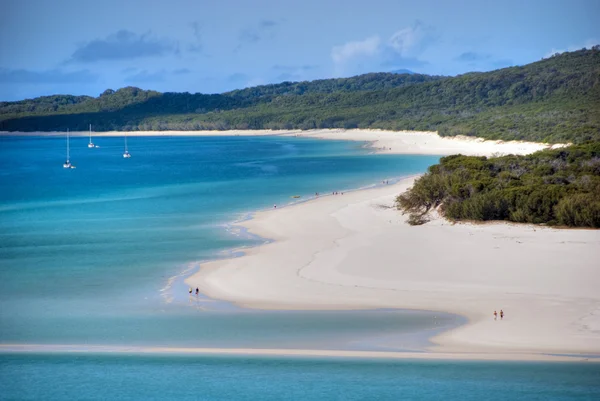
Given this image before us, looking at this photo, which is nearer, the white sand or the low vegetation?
the low vegetation

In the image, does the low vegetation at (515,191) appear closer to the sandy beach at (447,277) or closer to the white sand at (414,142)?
the sandy beach at (447,277)

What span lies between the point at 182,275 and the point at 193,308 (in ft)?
11.8

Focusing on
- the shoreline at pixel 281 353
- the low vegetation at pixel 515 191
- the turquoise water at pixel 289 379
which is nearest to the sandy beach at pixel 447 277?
the shoreline at pixel 281 353

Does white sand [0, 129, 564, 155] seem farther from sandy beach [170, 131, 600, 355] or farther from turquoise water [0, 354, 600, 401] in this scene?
turquoise water [0, 354, 600, 401]

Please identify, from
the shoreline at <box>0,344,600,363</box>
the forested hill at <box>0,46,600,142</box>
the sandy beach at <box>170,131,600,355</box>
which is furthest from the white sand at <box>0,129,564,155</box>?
the shoreline at <box>0,344,600,363</box>

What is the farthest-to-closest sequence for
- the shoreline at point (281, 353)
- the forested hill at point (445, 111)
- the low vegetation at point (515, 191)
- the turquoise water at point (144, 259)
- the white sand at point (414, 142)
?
1. the forested hill at point (445, 111)
2. the white sand at point (414, 142)
3. the low vegetation at point (515, 191)
4. the turquoise water at point (144, 259)
5. the shoreline at point (281, 353)

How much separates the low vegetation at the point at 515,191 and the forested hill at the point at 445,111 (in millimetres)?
22899

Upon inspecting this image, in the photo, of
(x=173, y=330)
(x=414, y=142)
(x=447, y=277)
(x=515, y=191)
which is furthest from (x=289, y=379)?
(x=414, y=142)

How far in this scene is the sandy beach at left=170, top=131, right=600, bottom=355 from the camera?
17188mm

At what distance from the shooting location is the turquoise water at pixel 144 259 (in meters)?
17.9

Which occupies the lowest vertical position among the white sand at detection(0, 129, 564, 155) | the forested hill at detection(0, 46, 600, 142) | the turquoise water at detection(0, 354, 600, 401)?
the turquoise water at detection(0, 354, 600, 401)

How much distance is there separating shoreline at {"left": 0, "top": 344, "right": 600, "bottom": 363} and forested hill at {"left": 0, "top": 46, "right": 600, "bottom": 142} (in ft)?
147

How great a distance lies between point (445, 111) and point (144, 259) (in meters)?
102

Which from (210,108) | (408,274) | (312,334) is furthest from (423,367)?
(210,108)
